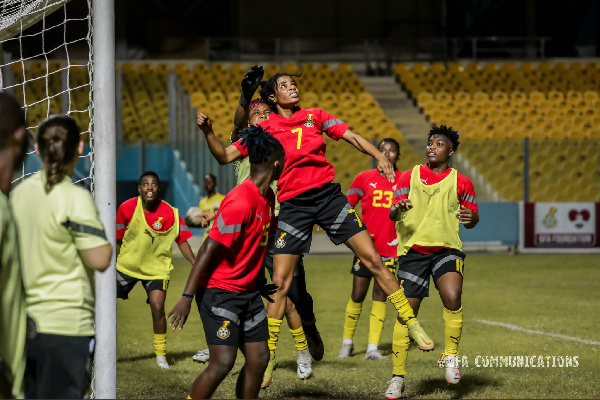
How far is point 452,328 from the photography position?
670cm

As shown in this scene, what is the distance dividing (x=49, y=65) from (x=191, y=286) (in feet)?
64.7

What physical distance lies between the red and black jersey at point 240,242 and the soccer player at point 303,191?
143 cm

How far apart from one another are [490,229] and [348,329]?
37.8 feet

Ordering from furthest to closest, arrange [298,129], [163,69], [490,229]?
[163,69] < [490,229] < [298,129]

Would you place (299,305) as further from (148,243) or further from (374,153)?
(374,153)

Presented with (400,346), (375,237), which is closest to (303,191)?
(400,346)

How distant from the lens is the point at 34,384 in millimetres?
3891

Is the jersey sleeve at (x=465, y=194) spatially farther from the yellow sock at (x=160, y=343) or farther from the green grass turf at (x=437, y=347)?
the yellow sock at (x=160, y=343)

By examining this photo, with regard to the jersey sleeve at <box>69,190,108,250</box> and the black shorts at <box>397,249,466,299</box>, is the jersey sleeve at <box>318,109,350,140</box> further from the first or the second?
the jersey sleeve at <box>69,190,108,250</box>

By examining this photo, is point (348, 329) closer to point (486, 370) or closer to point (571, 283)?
point (486, 370)

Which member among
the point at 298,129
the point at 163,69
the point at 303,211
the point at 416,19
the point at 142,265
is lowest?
the point at 142,265

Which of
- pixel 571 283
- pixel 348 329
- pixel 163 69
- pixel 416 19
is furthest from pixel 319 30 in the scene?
A: pixel 348 329

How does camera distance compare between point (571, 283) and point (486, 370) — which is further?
point (571, 283)

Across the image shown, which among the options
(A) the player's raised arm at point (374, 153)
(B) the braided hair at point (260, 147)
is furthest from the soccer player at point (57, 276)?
(A) the player's raised arm at point (374, 153)
